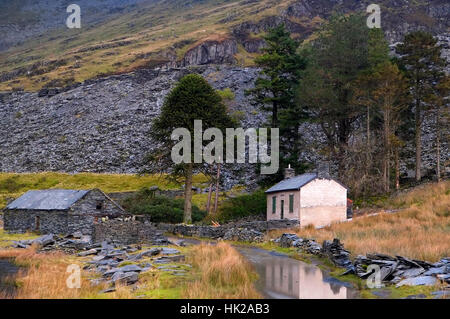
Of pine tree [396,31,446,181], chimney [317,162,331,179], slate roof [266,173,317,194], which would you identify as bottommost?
slate roof [266,173,317,194]

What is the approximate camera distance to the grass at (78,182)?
6794cm

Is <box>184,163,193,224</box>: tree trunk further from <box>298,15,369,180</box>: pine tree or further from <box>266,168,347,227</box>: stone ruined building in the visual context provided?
<box>298,15,369,180</box>: pine tree

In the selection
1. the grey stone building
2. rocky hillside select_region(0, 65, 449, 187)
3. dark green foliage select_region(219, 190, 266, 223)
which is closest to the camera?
the grey stone building

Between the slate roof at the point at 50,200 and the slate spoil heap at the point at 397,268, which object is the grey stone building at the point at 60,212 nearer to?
the slate roof at the point at 50,200

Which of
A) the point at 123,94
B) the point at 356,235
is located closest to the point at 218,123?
the point at 356,235

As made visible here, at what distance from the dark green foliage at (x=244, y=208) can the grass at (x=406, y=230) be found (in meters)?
10.4

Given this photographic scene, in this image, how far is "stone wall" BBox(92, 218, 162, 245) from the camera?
3347cm

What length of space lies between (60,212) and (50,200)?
8.30 feet

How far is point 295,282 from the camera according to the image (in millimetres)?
19812

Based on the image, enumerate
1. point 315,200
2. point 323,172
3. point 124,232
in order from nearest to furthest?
point 124,232 < point 315,200 < point 323,172

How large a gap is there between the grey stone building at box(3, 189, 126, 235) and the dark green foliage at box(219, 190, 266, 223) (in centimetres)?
1231

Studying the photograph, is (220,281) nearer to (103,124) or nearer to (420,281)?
(420,281)

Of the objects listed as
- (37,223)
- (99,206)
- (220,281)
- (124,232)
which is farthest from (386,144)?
(220,281)

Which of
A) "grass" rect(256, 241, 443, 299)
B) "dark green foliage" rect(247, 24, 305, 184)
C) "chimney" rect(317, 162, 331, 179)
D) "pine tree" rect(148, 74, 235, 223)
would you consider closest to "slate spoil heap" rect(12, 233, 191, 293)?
"grass" rect(256, 241, 443, 299)
